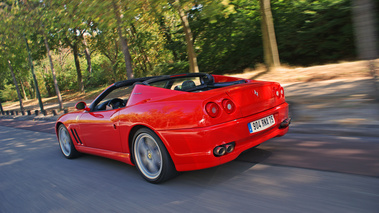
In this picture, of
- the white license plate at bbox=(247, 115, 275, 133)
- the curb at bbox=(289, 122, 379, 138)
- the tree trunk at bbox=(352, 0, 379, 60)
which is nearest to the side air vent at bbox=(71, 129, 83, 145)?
the white license plate at bbox=(247, 115, 275, 133)

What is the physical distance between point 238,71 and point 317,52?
5.29 meters

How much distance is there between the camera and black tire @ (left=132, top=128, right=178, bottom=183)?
3.22 meters

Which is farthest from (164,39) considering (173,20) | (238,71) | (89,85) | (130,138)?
(130,138)

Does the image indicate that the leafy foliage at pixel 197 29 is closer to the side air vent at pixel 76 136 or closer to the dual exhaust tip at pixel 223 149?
the side air vent at pixel 76 136

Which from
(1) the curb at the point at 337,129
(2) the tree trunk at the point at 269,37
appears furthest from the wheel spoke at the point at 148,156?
(2) the tree trunk at the point at 269,37

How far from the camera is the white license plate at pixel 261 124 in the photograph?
3170 mm

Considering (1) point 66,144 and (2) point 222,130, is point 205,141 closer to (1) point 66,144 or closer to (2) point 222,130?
(2) point 222,130

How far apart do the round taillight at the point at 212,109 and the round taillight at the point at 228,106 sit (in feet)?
0.29

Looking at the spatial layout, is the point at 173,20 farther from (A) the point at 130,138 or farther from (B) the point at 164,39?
(A) the point at 130,138

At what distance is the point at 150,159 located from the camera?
3494 mm

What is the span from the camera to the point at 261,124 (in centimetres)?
329

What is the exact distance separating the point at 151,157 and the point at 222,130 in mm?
1012

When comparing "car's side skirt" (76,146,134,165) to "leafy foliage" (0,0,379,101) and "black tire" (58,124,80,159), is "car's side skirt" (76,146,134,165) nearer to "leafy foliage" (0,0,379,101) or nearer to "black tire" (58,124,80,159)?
"black tire" (58,124,80,159)

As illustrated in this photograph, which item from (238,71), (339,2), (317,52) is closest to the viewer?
(339,2)
